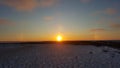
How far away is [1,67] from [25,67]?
2.61 metres

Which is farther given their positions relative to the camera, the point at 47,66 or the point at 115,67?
the point at 47,66

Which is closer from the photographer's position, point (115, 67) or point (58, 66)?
point (115, 67)

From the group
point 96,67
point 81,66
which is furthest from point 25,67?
point 96,67

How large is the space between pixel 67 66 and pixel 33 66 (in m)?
3.75

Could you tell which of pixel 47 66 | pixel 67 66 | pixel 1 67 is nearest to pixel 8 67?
pixel 1 67

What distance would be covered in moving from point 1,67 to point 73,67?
7.75 metres

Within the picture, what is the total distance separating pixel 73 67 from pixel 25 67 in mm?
5144

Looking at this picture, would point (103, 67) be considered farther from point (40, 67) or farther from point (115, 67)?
point (40, 67)

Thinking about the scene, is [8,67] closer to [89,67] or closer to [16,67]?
[16,67]

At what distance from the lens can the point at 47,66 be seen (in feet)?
66.3

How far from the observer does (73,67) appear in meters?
19.4

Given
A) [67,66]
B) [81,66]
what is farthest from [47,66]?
[81,66]

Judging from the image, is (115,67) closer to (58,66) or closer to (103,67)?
(103,67)

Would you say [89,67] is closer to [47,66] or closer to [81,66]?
[81,66]
